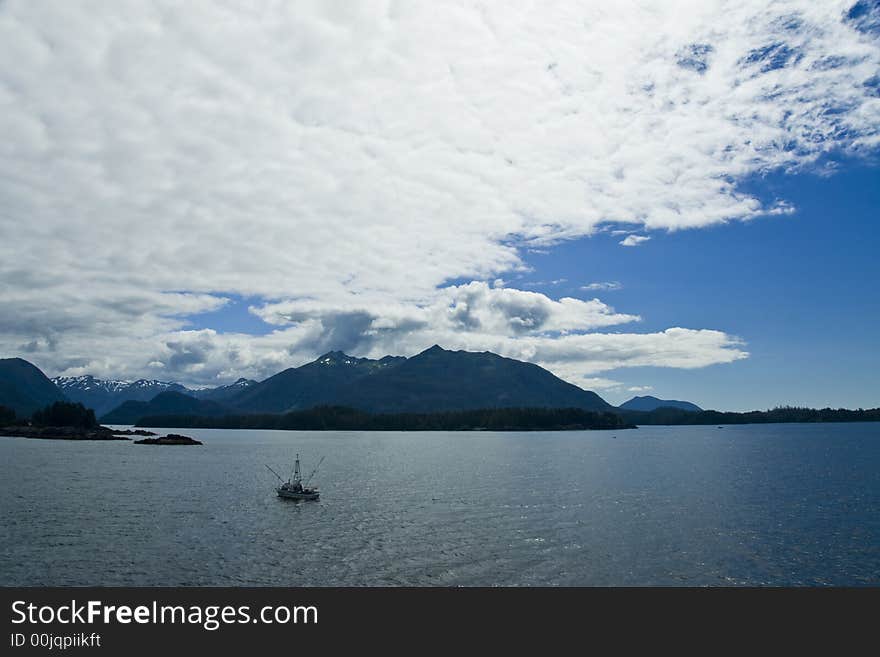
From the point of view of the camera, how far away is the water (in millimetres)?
55594

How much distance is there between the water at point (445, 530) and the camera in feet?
182

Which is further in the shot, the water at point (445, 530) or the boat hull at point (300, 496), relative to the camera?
the boat hull at point (300, 496)

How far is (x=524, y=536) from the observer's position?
7150cm

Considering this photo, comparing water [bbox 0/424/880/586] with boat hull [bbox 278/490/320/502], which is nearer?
water [bbox 0/424/880/586]

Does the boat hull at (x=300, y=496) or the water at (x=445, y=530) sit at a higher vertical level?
the boat hull at (x=300, y=496)

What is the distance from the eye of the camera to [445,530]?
7531cm

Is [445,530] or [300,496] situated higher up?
[300,496]

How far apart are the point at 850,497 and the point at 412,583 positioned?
9107cm

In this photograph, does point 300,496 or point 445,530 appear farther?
point 300,496
